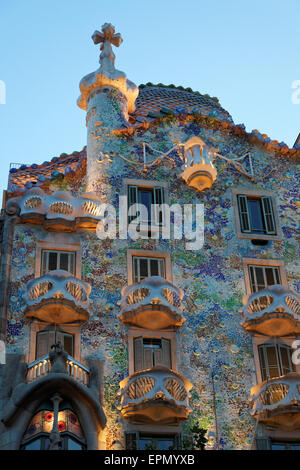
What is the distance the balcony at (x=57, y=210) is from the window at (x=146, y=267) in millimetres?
1732

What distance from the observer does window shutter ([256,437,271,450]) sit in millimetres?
21173

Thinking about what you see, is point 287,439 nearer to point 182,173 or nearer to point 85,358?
point 85,358

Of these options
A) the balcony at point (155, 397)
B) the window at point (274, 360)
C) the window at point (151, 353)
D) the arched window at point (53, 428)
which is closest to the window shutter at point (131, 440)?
the balcony at point (155, 397)

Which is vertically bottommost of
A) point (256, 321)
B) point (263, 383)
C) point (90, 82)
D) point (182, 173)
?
point (263, 383)

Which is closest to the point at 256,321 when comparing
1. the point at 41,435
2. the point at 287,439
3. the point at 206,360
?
the point at 206,360

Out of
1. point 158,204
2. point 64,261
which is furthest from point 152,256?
point 64,261

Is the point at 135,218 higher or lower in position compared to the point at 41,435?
higher

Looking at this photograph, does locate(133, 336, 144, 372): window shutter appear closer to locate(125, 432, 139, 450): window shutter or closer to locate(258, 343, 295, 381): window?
locate(125, 432, 139, 450): window shutter

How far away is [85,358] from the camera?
869 inches

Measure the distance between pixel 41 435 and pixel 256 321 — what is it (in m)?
6.93

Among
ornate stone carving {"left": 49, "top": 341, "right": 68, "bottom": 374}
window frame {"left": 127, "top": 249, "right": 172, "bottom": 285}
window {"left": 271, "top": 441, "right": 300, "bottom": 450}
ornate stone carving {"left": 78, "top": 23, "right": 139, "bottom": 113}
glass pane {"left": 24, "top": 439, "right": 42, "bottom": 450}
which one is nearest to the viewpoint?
glass pane {"left": 24, "top": 439, "right": 42, "bottom": 450}

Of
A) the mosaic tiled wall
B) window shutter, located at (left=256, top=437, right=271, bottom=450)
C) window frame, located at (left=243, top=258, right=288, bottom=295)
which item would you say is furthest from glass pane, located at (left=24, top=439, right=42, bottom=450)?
window frame, located at (left=243, top=258, right=288, bottom=295)

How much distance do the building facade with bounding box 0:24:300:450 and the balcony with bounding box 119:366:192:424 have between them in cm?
4

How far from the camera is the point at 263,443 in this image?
21281 mm
